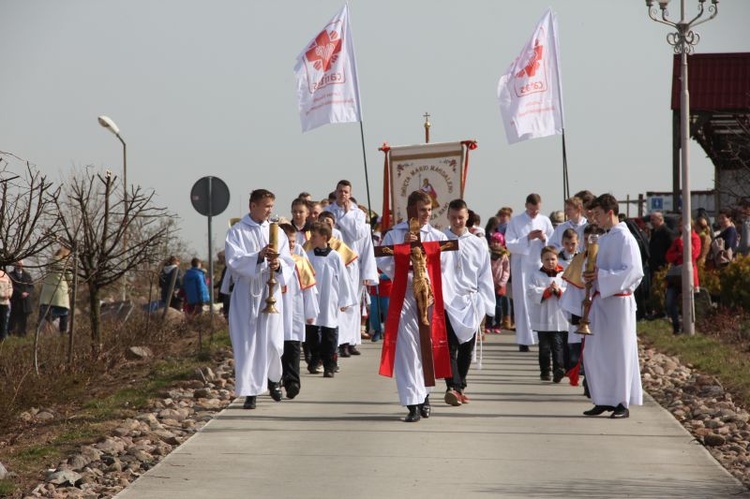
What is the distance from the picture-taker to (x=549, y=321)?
1507 centimetres

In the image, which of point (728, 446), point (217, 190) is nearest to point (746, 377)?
point (728, 446)

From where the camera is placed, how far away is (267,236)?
42.3ft

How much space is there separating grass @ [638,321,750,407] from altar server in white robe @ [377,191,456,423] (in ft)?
10.4

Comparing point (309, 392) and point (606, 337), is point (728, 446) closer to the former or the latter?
point (606, 337)

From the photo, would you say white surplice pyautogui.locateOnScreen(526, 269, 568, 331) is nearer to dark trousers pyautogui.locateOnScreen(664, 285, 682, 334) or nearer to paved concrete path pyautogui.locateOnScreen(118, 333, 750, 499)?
paved concrete path pyautogui.locateOnScreen(118, 333, 750, 499)

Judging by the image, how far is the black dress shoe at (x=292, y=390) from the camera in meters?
13.3

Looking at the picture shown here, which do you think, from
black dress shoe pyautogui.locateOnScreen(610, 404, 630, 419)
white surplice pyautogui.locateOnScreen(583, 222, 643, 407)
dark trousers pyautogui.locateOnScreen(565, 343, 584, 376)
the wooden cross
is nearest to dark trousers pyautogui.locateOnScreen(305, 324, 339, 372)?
dark trousers pyautogui.locateOnScreen(565, 343, 584, 376)

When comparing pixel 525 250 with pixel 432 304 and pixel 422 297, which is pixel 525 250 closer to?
pixel 432 304

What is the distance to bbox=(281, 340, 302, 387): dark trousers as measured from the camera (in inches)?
526

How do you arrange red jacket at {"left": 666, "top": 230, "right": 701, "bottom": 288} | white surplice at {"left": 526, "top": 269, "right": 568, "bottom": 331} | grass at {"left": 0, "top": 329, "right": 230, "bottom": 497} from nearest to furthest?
grass at {"left": 0, "top": 329, "right": 230, "bottom": 497} → white surplice at {"left": 526, "top": 269, "right": 568, "bottom": 331} → red jacket at {"left": 666, "top": 230, "right": 701, "bottom": 288}

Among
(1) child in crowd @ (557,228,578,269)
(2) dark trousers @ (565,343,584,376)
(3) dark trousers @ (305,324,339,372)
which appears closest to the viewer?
(2) dark trousers @ (565,343,584,376)

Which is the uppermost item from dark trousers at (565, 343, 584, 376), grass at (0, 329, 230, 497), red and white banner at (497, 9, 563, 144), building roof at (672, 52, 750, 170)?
building roof at (672, 52, 750, 170)

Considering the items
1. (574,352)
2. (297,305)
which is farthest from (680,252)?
(297,305)

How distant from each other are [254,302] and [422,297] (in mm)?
1690
